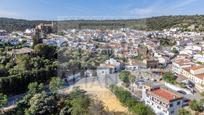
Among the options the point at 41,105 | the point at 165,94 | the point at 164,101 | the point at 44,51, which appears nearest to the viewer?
the point at 41,105

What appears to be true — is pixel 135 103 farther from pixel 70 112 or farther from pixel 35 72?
pixel 35 72

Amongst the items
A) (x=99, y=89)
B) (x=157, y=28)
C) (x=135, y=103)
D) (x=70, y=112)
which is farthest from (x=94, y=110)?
(x=157, y=28)

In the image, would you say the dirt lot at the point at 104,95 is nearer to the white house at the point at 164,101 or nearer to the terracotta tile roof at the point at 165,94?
the white house at the point at 164,101

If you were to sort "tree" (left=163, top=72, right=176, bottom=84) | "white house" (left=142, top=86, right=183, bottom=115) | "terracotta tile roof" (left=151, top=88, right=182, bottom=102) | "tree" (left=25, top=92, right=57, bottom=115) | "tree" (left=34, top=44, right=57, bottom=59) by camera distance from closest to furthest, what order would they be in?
1. "tree" (left=25, top=92, right=57, bottom=115)
2. "white house" (left=142, top=86, right=183, bottom=115)
3. "terracotta tile roof" (left=151, top=88, right=182, bottom=102)
4. "tree" (left=163, top=72, right=176, bottom=84)
5. "tree" (left=34, top=44, right=57, bottom=59)

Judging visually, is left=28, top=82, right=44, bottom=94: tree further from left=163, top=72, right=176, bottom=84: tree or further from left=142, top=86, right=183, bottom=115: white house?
left=163, top=72, right=176, bottom=84: tree

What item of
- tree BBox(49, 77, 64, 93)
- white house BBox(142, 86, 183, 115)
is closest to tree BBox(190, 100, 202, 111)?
white house BBox(142, 86, 183, 115)

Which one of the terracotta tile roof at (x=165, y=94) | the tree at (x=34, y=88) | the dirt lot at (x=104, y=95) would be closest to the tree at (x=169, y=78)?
the terracotta tile roof at (x=165, y=94)

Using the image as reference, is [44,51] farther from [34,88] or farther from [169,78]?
[169,78]

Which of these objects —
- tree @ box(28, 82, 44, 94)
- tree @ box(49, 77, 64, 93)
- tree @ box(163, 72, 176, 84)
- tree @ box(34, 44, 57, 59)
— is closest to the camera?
tree @ box(28, 82, 44, 94)

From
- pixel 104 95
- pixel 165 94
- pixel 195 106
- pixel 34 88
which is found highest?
pixel 165 94

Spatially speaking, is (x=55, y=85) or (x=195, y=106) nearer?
(x=195, y=106)

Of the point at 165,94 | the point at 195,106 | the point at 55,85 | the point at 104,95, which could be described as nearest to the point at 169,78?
the point at 165,94
